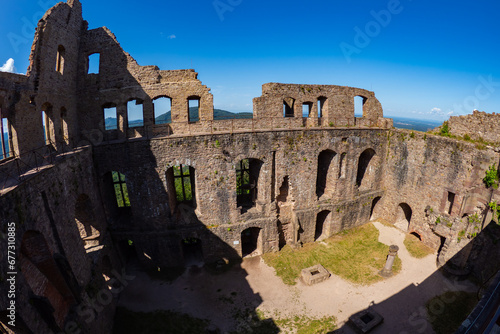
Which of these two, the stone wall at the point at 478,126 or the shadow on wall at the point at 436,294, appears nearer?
the shadow on wall at the point at 436,294

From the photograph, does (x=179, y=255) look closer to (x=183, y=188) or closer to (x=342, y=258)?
(x=183, y=188)

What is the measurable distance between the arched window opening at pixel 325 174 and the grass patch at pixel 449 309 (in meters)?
7.59

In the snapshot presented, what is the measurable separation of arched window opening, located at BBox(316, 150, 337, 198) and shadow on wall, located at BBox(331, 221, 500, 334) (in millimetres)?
6825

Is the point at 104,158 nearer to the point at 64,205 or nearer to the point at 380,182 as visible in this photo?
the point at 64,205

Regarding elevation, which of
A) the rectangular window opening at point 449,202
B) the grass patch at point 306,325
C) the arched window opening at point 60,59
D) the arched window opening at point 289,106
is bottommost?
the grass patch at point 306,325

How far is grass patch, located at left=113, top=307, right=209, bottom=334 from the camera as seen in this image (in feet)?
37.1

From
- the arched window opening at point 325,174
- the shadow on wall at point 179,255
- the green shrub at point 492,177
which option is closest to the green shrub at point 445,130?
the green shrub at point 492,177

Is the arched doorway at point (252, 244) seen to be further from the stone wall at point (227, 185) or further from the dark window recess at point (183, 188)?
the dark window recess at point (183, 188)

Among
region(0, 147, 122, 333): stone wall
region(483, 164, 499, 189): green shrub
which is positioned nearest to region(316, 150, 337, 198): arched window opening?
region(483, 164, 499, 189): green shrub

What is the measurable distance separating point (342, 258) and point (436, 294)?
4.60m

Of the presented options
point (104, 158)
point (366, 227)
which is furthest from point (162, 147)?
point (366, 227)

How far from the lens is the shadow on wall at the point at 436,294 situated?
11414mm

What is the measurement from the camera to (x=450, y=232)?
14328 mm

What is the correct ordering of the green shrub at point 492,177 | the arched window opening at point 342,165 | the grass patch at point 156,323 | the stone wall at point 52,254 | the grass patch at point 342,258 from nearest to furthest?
the stone wall at point 52,254 → the grass patch at point 156,323 → the green shrub at point 492,177 → the grass patch at point 342,258 → the arched window opening at point 342,165
